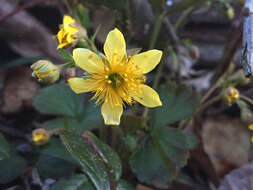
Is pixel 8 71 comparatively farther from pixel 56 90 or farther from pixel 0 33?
pixel 56 90

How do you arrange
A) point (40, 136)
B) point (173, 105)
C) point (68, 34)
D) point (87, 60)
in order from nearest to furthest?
1. point (87, 60)
2. point (68, 34)
3. point (40, 136)
4. point (173, 105)

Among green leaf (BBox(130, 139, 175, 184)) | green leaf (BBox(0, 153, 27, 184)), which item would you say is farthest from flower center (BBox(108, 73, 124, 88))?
green leaf (BBox(0, 153, 27, 184))

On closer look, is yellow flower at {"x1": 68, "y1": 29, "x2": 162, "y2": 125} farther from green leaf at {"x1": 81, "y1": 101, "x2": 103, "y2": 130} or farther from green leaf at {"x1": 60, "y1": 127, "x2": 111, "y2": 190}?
green leaf at {"x1": 81, "y1": 101, "x2": 103, "y2": 130}

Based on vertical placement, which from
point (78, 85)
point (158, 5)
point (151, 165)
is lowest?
point (151, 165)

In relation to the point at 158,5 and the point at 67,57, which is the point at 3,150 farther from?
the point at 158,5

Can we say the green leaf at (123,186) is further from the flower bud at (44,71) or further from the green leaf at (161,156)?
the flower bud at (44,71)

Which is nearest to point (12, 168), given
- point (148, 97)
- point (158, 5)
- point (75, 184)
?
point (75, 184)

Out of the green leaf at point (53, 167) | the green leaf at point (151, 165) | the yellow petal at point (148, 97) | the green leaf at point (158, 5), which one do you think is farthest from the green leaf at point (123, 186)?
the green leaf at point (158, 5)
